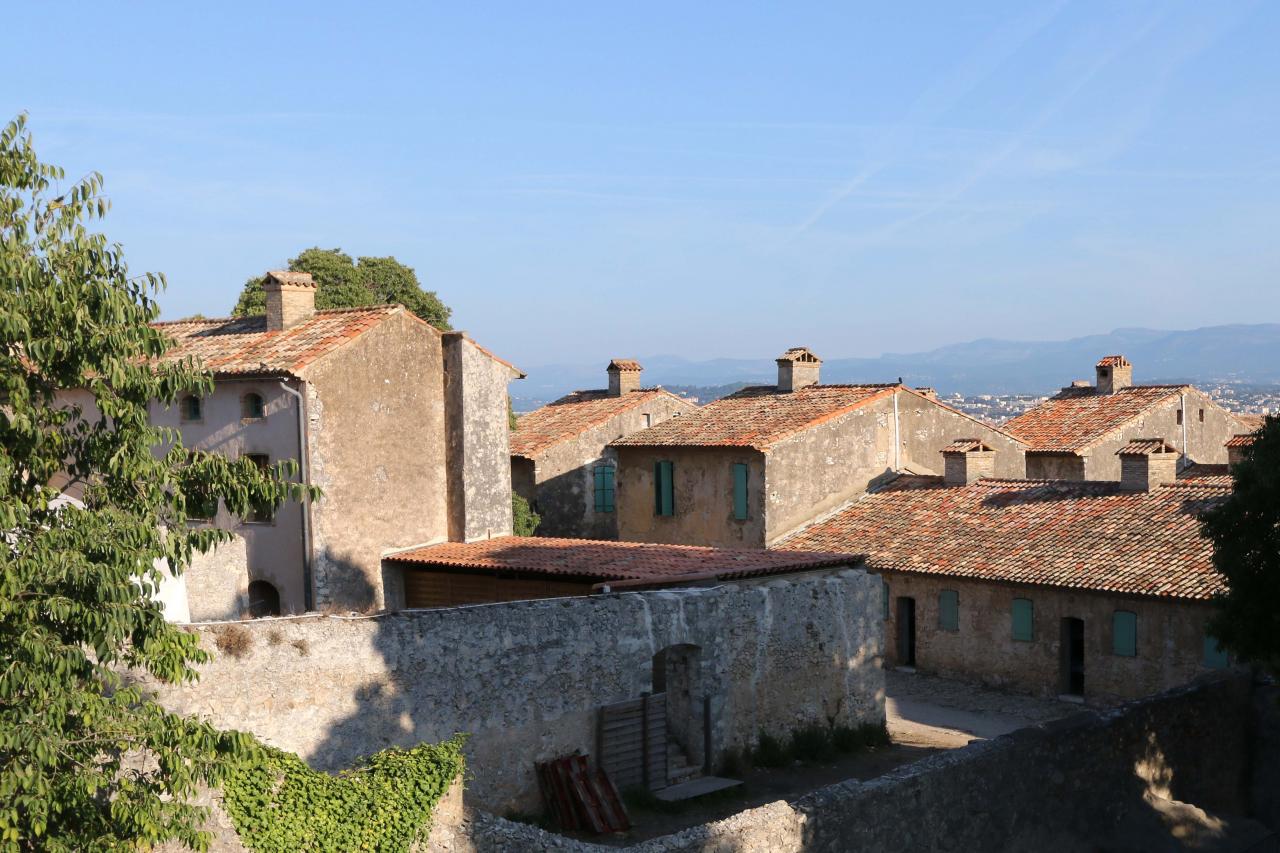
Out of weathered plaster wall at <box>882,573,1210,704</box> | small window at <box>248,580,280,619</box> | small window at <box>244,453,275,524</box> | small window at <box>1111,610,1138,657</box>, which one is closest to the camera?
small window at <box>244,453,275,524</box>

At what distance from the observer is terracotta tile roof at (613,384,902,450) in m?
33.0

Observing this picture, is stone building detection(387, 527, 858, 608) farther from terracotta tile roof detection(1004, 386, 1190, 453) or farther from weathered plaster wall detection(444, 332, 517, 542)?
terracotta tile roof detection(1004, 386, 1190, 453)

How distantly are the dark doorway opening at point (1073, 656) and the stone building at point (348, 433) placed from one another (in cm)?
1173

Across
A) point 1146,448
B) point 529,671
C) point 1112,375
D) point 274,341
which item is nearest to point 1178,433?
point 1112,375

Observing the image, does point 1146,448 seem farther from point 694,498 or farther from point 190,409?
point 190,409

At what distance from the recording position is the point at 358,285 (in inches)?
1534

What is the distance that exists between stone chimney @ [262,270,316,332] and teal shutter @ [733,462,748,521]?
11.7 m

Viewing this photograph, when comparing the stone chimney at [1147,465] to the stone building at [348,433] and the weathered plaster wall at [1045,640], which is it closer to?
the weathered plaster wall at [1045,640]

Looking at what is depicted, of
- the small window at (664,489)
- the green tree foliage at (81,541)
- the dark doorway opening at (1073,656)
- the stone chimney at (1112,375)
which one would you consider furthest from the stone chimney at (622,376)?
the green tree foliage at (81,541)

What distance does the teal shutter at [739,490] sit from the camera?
107 ft

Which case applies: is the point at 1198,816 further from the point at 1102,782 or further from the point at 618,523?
the point at 618,523

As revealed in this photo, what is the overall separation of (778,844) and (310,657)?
236 inches

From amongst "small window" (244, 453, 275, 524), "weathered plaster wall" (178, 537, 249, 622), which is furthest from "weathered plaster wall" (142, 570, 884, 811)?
"small window" (244, 453, 275, 524)

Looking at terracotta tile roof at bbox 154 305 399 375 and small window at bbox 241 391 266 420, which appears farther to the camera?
small window at bbox 241 391 266 420
